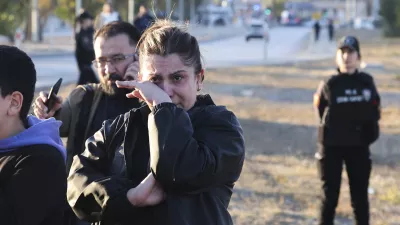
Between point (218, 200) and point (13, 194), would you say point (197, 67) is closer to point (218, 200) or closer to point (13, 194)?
point (218, 200)

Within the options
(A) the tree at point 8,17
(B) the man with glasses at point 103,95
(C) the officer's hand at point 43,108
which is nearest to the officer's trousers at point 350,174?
(B) the man with glasses at point 103,95

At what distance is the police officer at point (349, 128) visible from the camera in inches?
253

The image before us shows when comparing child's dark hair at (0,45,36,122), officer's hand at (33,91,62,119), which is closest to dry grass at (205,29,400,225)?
officer's hand at (33,91,62,119)

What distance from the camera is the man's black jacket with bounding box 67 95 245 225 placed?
2537 millimetres

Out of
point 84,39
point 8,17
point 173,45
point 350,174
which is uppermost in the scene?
point 173,45

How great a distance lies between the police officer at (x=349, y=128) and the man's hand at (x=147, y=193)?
13.2 feet

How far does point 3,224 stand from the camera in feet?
8.57

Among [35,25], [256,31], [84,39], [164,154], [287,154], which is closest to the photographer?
[164,154]

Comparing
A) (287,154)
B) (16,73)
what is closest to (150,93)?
(16,73)

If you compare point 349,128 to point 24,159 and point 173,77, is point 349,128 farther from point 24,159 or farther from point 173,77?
point 24,159

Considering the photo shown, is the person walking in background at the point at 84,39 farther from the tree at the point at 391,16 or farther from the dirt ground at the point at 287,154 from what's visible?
the tree at the point at 391,16

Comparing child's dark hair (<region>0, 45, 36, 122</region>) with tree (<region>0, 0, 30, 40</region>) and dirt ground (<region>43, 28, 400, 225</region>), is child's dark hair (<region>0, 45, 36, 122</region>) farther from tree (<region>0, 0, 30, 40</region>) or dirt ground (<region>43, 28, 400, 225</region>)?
tree (<region>0, 0, 30, 40</region>)

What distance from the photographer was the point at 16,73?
2721mm

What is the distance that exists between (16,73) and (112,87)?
1.34 m
